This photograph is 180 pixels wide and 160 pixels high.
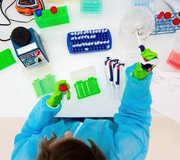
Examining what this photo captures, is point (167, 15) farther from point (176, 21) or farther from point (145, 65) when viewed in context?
point (145, 65)

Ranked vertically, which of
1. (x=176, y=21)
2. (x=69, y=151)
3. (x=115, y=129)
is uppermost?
(x=176, y=21)

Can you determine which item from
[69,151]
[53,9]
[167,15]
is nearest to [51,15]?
[53,9]

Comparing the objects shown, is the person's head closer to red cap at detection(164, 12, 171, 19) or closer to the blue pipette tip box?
the blue pipette tip box

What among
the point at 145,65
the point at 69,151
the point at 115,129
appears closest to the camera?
the point at 69,151

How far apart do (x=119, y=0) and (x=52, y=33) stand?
10.0 inches

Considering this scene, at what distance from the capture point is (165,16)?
89 centimetres

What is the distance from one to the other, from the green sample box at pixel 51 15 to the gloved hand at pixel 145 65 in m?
0.32

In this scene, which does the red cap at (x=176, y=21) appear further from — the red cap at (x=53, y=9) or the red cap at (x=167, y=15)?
the red cap at (x=53, y=9)

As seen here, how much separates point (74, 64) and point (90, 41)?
0.30 feet

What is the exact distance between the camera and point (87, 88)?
904mm

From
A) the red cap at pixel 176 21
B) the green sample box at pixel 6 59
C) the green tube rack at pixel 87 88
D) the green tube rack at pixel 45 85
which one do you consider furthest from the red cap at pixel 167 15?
the green sample box at pixel 6 59

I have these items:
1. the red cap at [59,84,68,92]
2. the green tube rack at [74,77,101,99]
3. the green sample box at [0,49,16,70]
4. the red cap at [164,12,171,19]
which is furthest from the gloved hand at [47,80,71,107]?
the red cap at [164,12,171,19]

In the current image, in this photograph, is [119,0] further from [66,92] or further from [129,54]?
[66,92]

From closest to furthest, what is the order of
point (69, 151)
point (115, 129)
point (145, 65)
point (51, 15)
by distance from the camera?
point (69, 151) < point (145, 65) < point (115, 129) < point (51, 15)
